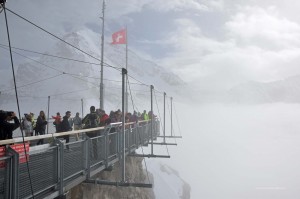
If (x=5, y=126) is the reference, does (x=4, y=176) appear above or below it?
below

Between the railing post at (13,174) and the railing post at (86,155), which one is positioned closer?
the railing post at (13,174)

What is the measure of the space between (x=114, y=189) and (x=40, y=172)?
43.3 ft

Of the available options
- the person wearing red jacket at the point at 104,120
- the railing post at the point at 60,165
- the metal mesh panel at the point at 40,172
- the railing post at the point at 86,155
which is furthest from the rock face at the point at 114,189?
the metal mesh panel at the point at 40,172

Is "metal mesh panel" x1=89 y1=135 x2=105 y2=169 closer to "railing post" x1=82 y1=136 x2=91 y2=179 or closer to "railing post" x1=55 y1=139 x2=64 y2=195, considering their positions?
"railing post" x1=82 y1=136 x2=91 y2=179

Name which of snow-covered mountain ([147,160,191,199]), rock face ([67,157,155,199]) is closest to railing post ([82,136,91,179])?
rock face ([67,157,155,199])

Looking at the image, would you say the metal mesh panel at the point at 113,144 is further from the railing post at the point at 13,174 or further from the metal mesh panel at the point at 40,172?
the railing post at the point at 13,174

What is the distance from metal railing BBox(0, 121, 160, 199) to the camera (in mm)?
6113

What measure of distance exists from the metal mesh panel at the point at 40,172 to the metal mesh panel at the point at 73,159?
0.71m

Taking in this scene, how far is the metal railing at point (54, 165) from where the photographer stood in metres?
6.11

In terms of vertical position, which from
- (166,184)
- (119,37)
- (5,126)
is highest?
(119,37)

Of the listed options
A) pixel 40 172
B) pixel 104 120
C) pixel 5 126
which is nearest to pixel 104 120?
pixel 104 120

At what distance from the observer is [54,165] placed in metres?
7.93

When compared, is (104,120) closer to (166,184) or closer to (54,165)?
(54,165)

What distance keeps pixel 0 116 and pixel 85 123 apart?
433 centimetres
